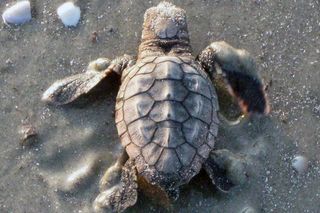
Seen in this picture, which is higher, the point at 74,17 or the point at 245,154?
the point at 74,17

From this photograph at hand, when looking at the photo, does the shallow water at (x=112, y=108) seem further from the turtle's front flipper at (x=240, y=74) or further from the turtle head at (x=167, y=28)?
the turtle head at (x=167, y=28)

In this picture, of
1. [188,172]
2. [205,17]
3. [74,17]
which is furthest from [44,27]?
[188,172]

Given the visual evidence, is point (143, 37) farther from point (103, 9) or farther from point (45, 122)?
point (45, 122)

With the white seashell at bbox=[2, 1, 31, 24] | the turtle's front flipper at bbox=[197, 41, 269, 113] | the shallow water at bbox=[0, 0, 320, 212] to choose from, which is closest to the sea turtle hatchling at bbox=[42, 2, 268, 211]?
the turtle's front flipper at bbox=[197, 41, 269, 113]

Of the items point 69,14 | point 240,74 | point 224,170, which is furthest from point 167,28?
point 224,170

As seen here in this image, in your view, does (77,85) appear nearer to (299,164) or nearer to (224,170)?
(224,170)

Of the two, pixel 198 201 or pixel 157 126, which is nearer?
pixel 157 126

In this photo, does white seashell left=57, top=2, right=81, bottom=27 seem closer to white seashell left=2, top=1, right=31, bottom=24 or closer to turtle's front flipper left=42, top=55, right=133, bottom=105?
white seashell left=2, top=1, right=31, bottom=24

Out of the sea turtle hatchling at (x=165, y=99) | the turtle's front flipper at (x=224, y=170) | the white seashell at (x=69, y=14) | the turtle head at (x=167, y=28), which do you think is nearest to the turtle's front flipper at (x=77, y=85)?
the sea turtle hatchling at (x=165, y=99)
